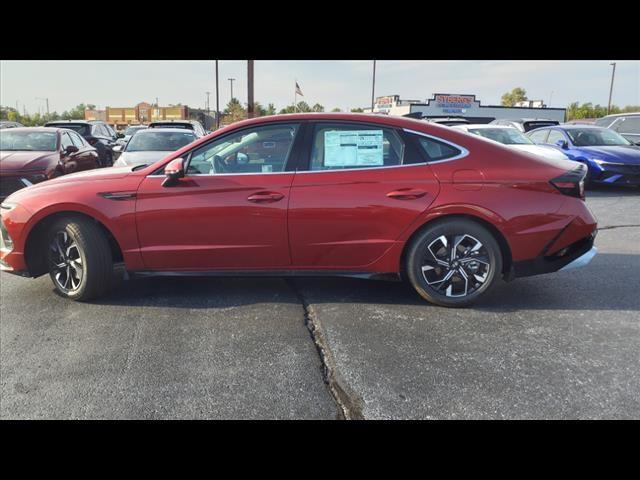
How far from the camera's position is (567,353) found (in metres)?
3.01

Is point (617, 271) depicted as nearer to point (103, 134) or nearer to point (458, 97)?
point (103, 134)

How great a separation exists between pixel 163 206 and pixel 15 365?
58.8 inches

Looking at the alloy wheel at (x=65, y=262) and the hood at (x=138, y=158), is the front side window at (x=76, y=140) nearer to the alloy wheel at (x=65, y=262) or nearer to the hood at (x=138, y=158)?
the hood at (x=138, y=158)

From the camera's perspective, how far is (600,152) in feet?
32.7

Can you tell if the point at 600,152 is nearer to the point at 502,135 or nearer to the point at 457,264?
the point at 502,135

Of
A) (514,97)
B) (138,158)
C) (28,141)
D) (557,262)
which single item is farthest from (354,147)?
(514,97)

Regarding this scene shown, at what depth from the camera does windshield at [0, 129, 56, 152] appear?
834 centimetres

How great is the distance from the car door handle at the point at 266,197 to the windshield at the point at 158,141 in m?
5.71

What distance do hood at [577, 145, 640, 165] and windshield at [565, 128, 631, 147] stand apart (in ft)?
1.62

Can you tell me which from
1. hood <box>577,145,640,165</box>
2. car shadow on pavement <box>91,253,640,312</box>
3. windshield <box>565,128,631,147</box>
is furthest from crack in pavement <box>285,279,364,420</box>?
windshield <box>565,128,631,147</box>

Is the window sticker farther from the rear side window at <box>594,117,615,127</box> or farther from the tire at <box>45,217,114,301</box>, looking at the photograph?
the rear side window at <box>594,117,615,127</box>

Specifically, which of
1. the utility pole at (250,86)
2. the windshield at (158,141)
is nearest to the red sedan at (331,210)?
the windshield at (158,141)

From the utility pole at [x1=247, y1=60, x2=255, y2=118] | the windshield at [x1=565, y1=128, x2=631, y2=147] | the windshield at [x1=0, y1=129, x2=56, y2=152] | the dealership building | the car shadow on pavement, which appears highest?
the dealership building
